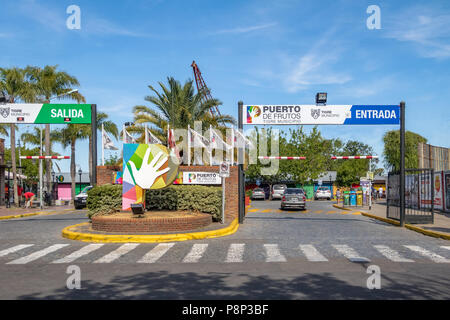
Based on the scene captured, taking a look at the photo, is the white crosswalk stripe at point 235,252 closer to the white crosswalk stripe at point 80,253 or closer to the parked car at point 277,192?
the white crosswalk stripe at point 80,253

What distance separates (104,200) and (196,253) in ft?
25.4

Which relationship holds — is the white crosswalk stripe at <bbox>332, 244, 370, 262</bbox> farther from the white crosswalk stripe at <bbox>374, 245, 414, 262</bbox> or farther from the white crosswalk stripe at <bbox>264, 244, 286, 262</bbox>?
the white crosswalk stripe at <bbox>264, 244, 286, 262</bbox>

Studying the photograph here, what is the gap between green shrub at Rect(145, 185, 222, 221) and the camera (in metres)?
18.3

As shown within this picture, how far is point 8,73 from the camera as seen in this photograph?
112 feet

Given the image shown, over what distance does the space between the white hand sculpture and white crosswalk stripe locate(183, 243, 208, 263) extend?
4313mm

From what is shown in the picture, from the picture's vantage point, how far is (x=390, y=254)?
1151 centimetres

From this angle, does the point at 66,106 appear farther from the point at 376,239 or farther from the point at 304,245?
the point at 376,239

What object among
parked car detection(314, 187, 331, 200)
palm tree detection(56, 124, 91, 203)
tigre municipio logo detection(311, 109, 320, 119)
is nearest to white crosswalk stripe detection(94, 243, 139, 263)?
tigre municipio logo detection(311, 109, 320, 119)

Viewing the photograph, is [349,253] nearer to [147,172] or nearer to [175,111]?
[147,172]

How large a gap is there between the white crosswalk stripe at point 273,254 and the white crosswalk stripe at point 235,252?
68 centimetres

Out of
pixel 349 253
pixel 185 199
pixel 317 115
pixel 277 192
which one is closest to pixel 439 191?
pixel 317 115

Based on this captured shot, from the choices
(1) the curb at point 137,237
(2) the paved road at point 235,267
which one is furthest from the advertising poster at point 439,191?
(1) the curb at point 137,237
